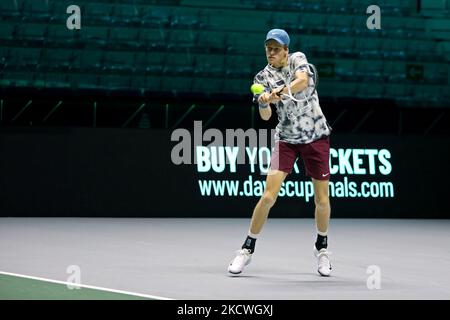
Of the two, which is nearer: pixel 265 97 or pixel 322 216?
pixel 265 97

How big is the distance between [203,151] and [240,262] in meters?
7.18

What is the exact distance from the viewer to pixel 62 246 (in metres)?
10.2

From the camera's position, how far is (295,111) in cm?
784

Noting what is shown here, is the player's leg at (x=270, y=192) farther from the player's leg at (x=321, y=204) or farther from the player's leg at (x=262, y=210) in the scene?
the player's leg at (x=321, y=204)

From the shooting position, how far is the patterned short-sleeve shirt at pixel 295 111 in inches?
309

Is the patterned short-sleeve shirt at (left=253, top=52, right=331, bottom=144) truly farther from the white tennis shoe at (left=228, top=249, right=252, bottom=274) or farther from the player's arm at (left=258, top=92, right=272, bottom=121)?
the white tennis shoe at (left=228, top=249, right=252, bottom=274)

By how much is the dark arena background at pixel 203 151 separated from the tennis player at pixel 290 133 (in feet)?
1.36

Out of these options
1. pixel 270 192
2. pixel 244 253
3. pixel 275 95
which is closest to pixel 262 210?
pixel 270 192

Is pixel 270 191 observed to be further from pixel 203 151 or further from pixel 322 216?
pixel 203 151

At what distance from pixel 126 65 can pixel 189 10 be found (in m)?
1.85

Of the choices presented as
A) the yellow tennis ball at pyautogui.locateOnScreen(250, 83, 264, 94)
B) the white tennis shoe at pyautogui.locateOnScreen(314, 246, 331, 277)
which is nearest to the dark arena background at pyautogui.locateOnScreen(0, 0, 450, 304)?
the white tennis shoe at pyautogui.locateOnScreen(314, 246, 331, 277)

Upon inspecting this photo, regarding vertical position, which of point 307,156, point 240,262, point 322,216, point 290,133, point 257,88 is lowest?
point 240,262
